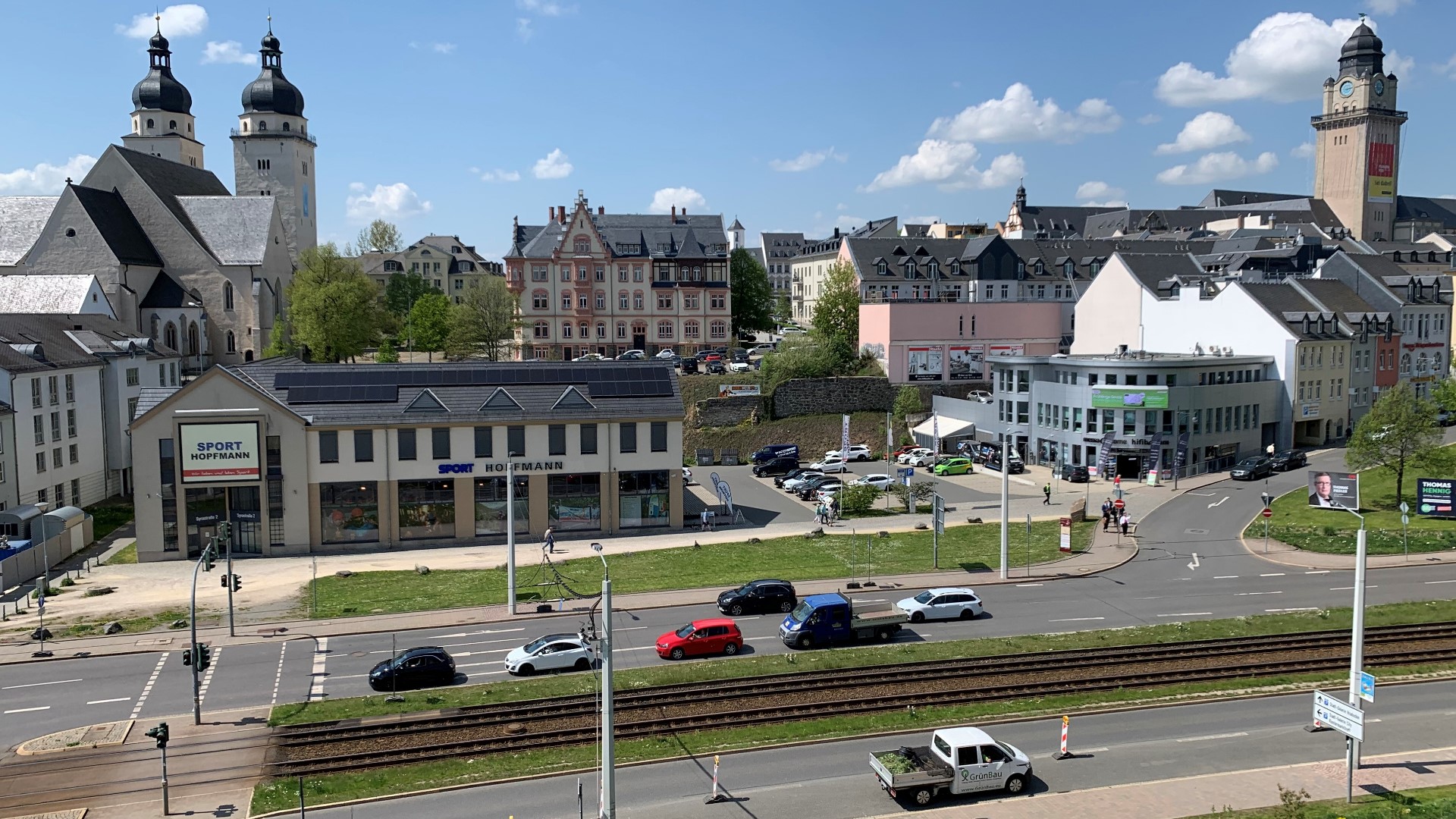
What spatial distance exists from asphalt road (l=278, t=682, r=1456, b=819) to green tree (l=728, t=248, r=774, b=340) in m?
85.4

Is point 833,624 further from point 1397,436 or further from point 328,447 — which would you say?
point 1397,436

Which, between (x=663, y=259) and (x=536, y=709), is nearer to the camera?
(x=536, y=709)

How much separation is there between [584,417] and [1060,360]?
1282 inches

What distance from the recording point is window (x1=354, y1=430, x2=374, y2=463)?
50.0m

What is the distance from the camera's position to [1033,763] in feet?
78.7

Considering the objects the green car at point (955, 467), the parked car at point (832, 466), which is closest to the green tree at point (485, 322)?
the parked car at point (832, 466)

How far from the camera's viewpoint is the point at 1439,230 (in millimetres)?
141750

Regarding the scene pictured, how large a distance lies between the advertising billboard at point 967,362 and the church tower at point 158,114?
290ft

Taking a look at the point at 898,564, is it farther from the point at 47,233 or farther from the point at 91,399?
the point at 47,233

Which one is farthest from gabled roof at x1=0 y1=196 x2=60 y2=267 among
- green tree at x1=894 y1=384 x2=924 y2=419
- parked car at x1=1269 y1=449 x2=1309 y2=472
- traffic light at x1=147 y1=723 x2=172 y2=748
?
parked car at x1=1269 y1=449 x2=1309 y2=472

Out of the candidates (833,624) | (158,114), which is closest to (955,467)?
(833,624)

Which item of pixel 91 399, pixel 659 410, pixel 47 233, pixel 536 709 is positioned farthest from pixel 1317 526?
pixel 47 233

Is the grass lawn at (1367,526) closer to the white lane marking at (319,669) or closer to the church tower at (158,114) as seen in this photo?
the white lane marking at (319,669)

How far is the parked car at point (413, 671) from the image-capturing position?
29156 millimetres
